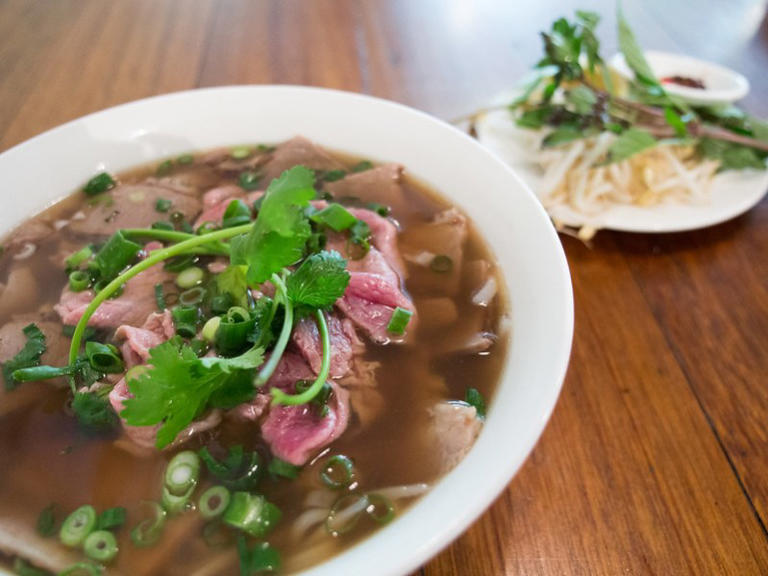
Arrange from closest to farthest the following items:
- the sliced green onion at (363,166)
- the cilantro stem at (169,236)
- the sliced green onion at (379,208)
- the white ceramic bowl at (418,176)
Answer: the white ceramic bowl at (418,176) → the cilantro stem at (169,236) → the sliced green onion at (379,208) → the sliced green onion at (363,166)

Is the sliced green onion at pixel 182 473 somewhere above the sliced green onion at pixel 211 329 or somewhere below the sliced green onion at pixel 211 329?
below

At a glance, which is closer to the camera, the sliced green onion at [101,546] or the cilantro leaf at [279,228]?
the sliced green onion at [101,546]

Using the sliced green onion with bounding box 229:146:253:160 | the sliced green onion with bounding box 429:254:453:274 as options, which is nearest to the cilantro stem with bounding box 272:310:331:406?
the sliced green onion with bounding box 429:254:453:274

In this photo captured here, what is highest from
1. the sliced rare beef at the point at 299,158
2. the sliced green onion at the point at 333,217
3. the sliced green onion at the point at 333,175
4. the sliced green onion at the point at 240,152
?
the sliced green onion at the point at 333,217

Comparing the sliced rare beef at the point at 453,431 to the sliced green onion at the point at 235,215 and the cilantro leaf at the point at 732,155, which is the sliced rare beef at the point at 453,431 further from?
the cilantro leaf at the point at 732,155

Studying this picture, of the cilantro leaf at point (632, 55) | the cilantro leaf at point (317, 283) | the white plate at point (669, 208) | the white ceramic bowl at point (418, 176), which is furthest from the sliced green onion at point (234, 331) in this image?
the cilantro leaf at point (632, 55)

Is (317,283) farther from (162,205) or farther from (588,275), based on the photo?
(588,275)

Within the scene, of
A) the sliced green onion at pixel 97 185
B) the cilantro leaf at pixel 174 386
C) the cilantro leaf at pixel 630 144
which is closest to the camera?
the cilantro leaf at pixel 174 386

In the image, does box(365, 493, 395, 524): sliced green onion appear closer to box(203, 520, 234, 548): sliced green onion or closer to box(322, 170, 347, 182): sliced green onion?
box(203, 520, 234, 548): sliced green onion
